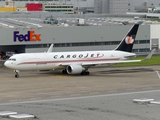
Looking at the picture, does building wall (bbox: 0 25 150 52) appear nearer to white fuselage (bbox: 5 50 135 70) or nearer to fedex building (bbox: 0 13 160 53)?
fedex building (bbox: 0 13 160 53)

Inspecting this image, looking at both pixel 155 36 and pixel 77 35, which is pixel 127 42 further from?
pixel 155 36

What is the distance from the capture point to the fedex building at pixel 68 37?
92.1 meters

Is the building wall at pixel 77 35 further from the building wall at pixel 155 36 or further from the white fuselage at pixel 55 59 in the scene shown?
the white fuselage at pixel 55 59

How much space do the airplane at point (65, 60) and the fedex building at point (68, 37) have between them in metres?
21.1

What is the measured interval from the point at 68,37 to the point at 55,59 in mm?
28872

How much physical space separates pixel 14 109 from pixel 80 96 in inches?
416

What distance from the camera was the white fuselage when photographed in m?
67.1

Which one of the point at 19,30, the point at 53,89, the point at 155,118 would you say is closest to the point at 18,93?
the point at 53,89

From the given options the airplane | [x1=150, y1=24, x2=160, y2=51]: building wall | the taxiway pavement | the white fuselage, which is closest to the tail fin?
the airplane

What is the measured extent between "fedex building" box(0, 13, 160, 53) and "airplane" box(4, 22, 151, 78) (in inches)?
832

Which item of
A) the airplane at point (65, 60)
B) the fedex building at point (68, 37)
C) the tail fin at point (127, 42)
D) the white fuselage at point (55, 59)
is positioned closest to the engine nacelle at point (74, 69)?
the airplane at point (65, 60)

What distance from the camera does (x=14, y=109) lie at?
41.7 metres

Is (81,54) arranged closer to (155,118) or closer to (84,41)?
(84,41)

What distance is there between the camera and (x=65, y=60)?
233ft
